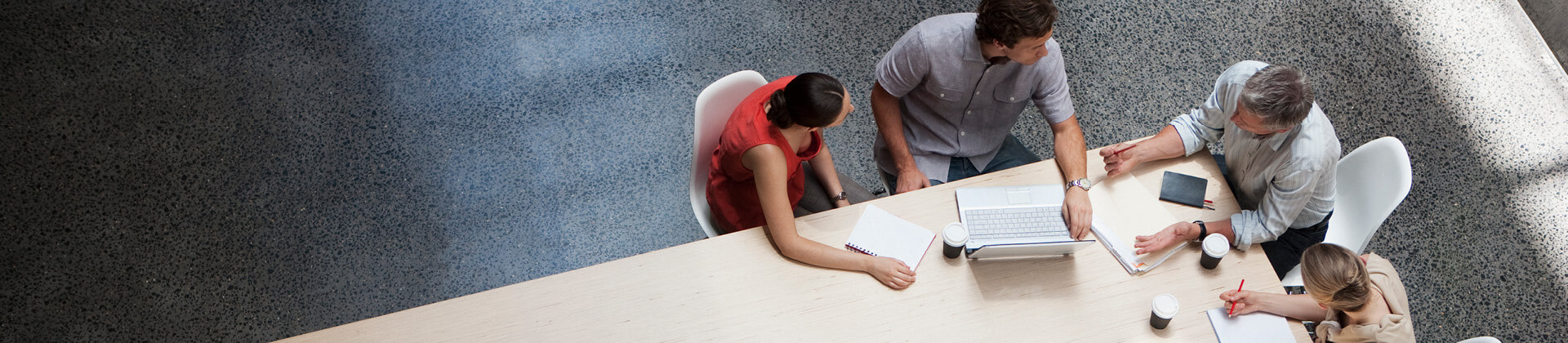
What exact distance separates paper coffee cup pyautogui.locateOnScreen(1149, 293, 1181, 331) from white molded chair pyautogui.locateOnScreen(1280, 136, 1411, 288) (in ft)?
1.81

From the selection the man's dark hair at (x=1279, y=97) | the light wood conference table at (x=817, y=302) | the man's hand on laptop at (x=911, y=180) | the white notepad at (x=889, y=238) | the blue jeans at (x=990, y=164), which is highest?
the man's dark hair at (x=1279, y=97)

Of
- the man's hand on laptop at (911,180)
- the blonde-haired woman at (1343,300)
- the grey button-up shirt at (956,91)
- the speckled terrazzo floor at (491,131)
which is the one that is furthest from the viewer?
the speckled terrazzo floor at (491,131)

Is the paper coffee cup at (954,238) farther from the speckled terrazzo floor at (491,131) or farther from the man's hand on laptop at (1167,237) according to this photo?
the speckled terrazzo floor at (491,131)

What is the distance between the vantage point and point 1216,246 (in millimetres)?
2061

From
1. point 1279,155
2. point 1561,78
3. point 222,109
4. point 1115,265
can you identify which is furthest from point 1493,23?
point 222,109

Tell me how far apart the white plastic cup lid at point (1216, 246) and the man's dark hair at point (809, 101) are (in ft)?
2.82

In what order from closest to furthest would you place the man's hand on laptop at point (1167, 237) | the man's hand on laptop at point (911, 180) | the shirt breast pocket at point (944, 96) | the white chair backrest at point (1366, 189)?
the man's hand on laptop at point (1167, 237) → the white chair backrest at point (1366, 189) → the shirt breast pocket at point (944, 96) → the man's hand on laptop at point (911, 180)

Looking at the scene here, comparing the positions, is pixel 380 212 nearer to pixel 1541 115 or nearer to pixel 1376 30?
pixel 1376 30

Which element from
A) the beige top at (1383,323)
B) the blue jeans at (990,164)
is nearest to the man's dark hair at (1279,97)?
the beige top at (1383,323)

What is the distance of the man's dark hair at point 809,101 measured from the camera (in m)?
2.04

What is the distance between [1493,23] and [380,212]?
4200 mm

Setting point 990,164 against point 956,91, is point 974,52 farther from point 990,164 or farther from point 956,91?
point 990,164

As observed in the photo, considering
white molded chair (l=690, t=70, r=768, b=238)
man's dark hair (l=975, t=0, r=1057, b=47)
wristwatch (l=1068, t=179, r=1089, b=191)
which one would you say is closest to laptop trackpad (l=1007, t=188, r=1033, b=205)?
wristwatch (l=1068, t=179, r=1089, b=191)

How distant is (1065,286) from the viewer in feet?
6.86
